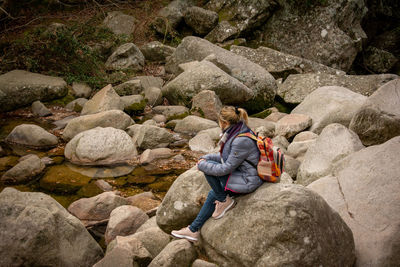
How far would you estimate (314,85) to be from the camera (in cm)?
1180

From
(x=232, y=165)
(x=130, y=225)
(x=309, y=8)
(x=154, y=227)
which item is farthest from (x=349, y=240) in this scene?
(x=309, y=8)

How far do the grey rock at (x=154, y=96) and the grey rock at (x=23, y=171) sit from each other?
5236mm

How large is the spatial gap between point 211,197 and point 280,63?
36.8 ft

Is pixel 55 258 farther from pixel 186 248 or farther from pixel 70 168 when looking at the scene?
pixel 70 168

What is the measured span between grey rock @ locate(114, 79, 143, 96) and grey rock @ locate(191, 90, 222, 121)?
Answer: 8.94 ft

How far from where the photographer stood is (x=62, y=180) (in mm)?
7348

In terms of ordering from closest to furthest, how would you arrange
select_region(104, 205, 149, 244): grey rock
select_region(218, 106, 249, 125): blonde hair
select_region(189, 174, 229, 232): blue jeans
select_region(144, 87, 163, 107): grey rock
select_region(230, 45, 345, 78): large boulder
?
select_region(218, 106, 249, 125): blonde hair, select_region(189, 174, 229, 232): blue jeans, select_region(104, 205, 149, 244): grey rock, select_region(144, 87, 163, 107): grey rock, select_region(230, 45, 345, 78): large boulder

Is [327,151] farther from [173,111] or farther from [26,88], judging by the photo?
[26,88]

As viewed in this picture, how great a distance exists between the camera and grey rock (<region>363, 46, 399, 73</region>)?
18.0 m

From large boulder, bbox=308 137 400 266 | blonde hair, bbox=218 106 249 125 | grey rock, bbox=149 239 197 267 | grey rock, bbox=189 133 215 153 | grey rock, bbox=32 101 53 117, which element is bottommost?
grey rock, bbox=32 101 53 117

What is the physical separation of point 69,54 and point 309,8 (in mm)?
12031

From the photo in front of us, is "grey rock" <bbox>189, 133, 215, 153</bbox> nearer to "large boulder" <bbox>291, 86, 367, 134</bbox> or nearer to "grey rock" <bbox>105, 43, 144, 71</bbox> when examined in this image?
"large boulder" <bbox>291, 86, 367, 134</bbox>

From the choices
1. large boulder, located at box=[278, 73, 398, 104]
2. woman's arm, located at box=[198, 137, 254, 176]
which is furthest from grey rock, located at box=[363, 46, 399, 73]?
woman's arm, located at box=[198, 137, 254, 176]

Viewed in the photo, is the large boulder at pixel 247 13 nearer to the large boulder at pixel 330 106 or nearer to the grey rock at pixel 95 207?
the large boulder at pixel 330 106
